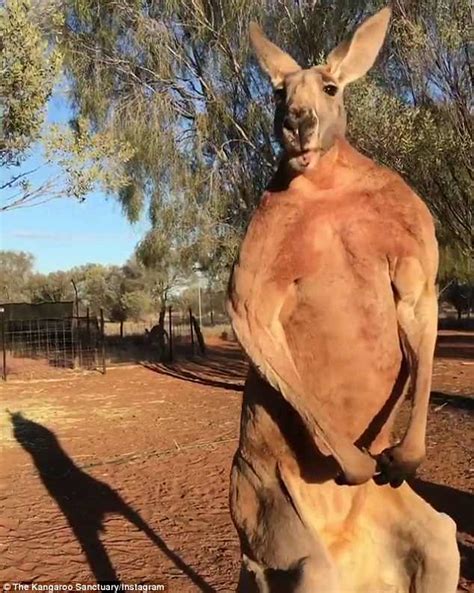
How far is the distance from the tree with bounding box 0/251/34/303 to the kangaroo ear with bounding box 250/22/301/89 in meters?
49.3

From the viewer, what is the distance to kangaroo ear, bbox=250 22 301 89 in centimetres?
230

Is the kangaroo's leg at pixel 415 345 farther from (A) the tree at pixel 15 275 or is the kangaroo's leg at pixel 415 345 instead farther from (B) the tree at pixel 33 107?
(A) the tree at pixel 15 275

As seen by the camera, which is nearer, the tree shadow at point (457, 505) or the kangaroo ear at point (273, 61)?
the kangaroo ear at point (273, 61)

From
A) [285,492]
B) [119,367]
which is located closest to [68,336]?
[119,367]

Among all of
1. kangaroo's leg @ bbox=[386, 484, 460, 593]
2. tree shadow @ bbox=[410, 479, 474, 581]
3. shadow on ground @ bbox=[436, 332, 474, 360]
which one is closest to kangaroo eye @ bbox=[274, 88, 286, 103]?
kangaroo's leg @ bbox=[386, 484, 460, 593]

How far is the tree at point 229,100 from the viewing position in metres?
10.1

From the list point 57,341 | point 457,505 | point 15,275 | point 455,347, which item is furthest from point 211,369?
point 15,275

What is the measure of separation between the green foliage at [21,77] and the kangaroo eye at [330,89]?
8.10 meters

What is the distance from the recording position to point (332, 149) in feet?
7.19

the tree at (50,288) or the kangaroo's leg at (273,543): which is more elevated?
the tree at (50,288)

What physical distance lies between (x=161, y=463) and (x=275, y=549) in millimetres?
6713

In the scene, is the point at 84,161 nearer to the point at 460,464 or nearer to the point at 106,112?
the point at 106,112

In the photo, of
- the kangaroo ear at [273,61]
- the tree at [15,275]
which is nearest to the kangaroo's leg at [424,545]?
the kangaroo ear at [273,61]

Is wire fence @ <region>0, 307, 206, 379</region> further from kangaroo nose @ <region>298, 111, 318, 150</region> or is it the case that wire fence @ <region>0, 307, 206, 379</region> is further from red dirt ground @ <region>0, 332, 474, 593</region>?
kangaroo nose @ <region>298, 111, 318, 150</region>
